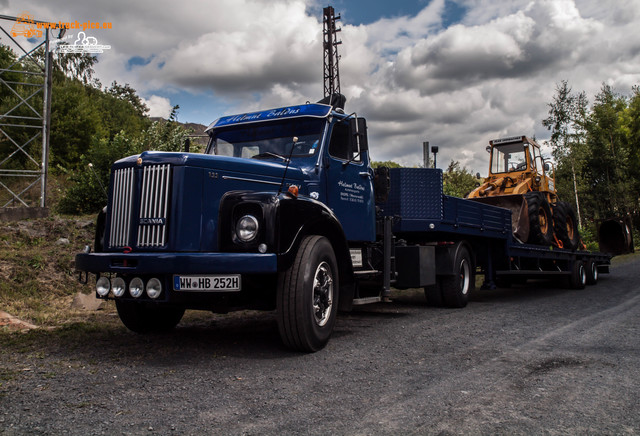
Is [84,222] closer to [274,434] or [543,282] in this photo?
[274,434]

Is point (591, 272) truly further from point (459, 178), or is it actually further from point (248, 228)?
point (459, 178)

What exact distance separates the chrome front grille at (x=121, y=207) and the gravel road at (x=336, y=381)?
1079mm

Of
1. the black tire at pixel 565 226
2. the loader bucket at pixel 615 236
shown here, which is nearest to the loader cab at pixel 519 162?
the black tire at pixel 565 226

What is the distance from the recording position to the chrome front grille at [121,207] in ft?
16.8

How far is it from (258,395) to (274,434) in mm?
778

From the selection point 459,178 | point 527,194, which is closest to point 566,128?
point 459,178

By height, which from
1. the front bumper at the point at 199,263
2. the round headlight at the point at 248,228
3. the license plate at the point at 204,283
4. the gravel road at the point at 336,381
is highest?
the round headlight at the point at 248,228

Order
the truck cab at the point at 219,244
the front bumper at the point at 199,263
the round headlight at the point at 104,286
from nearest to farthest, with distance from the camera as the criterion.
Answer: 1. the front bumper at the point at 199,263
2. the truck cab at the point at 219,244
3. the round headlight at the point at 104,286

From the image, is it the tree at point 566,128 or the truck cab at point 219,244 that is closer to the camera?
the truck cab at point 219,244

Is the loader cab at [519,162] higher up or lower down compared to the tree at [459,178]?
lower down

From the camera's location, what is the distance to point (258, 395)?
3.81 m

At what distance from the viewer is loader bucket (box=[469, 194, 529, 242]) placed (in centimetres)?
1145

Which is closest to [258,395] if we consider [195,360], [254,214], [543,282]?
[195,360]

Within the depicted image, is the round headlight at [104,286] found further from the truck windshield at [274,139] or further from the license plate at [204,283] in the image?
the truck windshield at [274,139]
